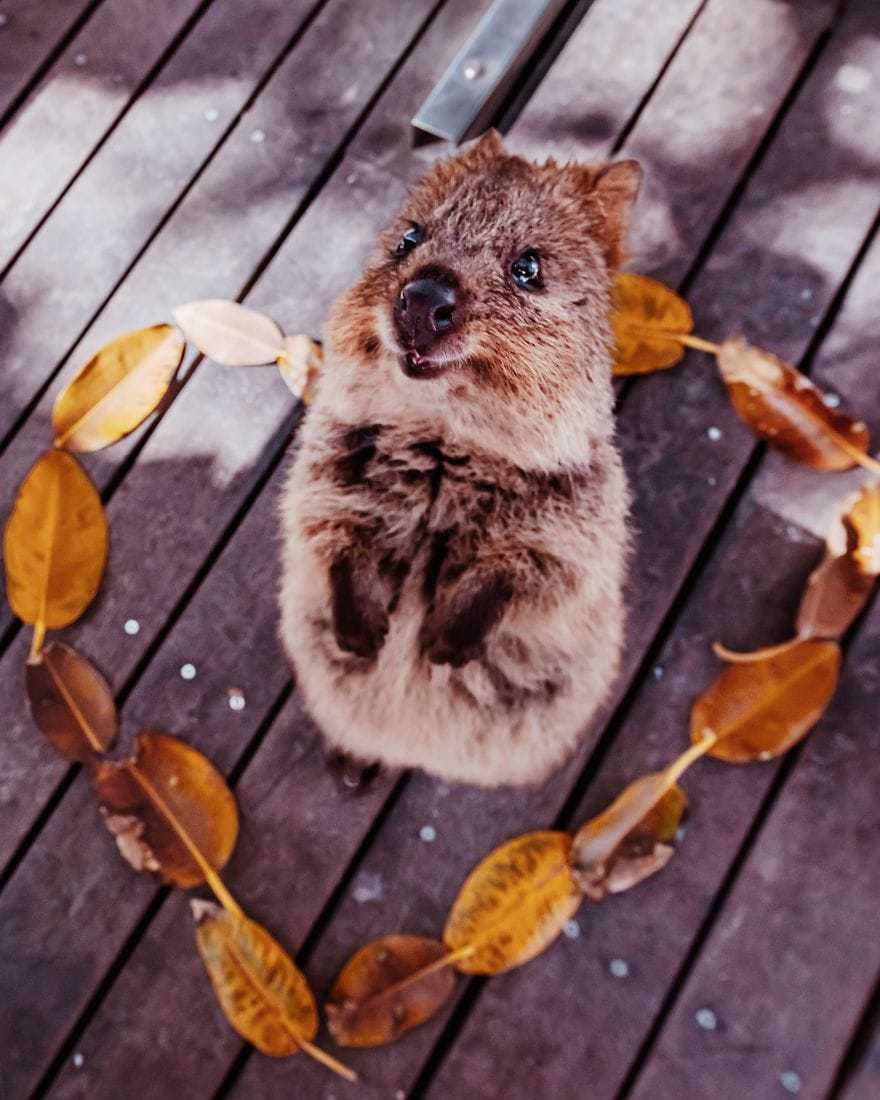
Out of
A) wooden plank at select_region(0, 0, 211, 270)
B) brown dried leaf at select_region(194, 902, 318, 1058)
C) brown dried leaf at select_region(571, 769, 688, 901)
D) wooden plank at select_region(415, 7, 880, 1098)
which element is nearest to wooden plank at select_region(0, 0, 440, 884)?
wooden plank at select_region(0, 0, 211, 270)

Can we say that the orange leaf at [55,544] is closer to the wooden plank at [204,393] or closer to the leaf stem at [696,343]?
the wooden plank at [204,393]

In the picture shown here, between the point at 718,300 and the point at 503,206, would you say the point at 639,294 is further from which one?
the point at 503,206

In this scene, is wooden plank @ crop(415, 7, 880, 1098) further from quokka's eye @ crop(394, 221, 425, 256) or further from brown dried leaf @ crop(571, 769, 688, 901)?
quokka's eye @ crop(394, 221, 425, 256)

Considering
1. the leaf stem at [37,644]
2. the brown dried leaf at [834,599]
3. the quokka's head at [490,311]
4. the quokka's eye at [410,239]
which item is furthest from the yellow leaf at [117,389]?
the brown dried leaf at [834,599]

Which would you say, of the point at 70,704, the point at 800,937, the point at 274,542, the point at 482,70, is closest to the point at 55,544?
the point at 70,704

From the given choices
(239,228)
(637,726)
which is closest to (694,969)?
(637,726)

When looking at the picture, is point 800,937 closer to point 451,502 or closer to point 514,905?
point 514,905
